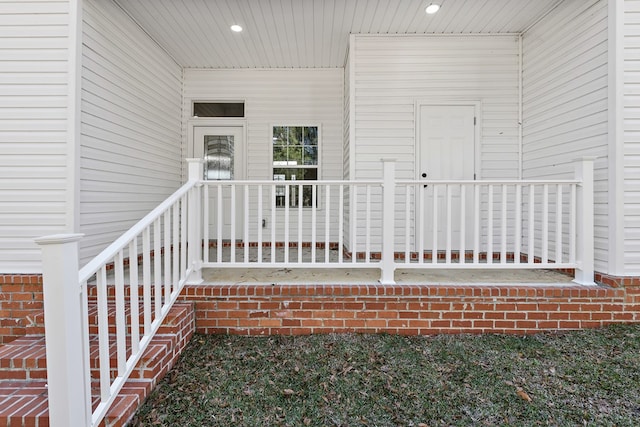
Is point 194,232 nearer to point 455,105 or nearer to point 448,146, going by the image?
point 448,146

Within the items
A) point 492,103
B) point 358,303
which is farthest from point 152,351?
point 492,103

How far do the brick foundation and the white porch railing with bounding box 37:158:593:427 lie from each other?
0.43 m

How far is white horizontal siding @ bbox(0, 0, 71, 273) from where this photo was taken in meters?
2.74

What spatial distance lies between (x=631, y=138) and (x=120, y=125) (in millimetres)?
5147

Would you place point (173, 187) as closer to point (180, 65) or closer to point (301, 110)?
point (180, 65)

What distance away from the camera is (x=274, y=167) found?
17.1ft

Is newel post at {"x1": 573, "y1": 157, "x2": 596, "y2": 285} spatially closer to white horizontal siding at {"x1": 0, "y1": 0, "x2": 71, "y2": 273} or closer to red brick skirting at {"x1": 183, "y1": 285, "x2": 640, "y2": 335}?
red brick skirting at {"x1": 183, "y1": 285, "x2": 640, "y2": 335}

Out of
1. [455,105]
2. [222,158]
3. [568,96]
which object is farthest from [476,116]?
[222,158]

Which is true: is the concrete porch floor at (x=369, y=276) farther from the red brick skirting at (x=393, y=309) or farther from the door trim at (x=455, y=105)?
the door trim at (x=455, y=105)

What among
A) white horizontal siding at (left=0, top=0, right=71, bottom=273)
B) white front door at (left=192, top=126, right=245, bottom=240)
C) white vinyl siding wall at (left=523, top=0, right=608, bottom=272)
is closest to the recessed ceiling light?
white vinyl siding wall at (left=523, top=0, right=608, bottom=272)

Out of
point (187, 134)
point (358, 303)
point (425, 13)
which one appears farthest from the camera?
point (187, 134)

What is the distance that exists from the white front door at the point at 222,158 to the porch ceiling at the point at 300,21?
118cm

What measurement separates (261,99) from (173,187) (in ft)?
6.63

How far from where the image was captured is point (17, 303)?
265cm
